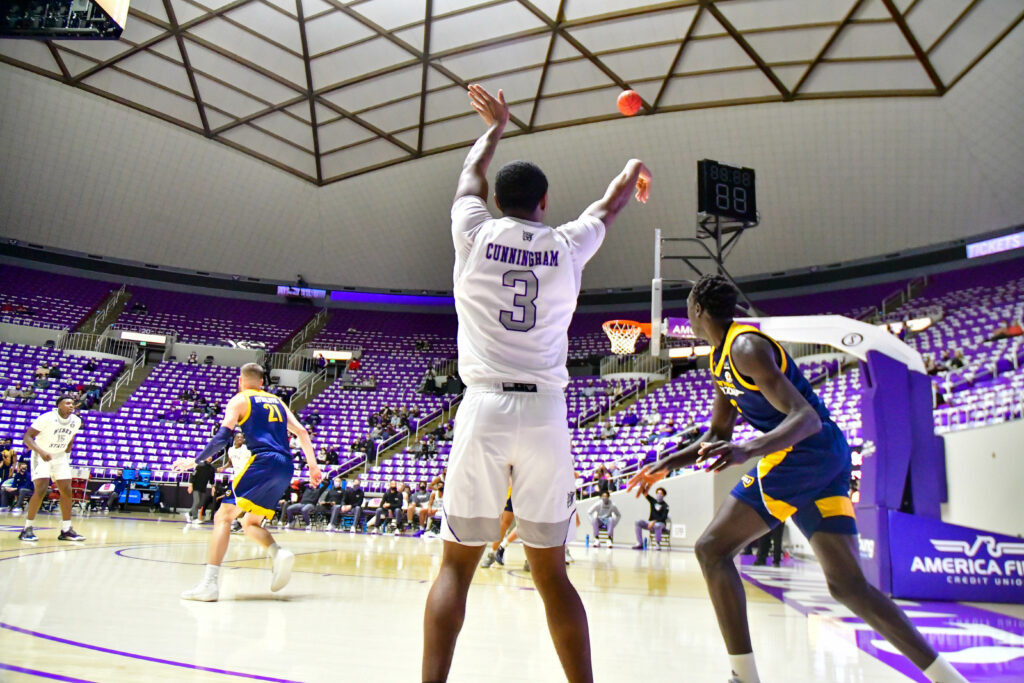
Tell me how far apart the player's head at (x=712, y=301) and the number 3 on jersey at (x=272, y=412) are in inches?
140

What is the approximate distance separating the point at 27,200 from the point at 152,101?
7289 mm

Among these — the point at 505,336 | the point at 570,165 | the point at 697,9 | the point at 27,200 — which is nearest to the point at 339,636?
the point at 505,336

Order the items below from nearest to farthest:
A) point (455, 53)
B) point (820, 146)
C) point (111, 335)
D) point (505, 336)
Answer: point (505, 336)
point (455, 53)
point (820, 146)
point (111, 335)

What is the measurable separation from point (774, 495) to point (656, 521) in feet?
44.0

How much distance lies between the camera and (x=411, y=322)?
34.2m

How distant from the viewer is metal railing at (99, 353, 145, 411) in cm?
2584

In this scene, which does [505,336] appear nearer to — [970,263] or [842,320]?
[842,320]

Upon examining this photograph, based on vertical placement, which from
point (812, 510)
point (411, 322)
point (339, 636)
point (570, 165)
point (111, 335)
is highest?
point (570, 165)

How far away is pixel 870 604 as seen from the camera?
280cm

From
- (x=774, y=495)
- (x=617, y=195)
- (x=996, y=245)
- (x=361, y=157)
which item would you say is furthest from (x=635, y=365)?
(x=617, y=195)

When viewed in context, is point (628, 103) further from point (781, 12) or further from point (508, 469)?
point (781, 12)

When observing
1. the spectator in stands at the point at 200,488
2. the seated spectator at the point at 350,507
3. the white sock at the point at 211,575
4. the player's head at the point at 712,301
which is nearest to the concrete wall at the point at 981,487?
the player's head at the point at 712,301

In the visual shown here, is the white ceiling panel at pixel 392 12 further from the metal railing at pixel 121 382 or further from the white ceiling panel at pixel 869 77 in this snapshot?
the metal railing at pixel 121 382

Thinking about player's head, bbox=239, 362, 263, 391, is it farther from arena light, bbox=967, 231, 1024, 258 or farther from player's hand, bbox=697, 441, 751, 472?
arena light, bbox=967, 231, 1024, 258
